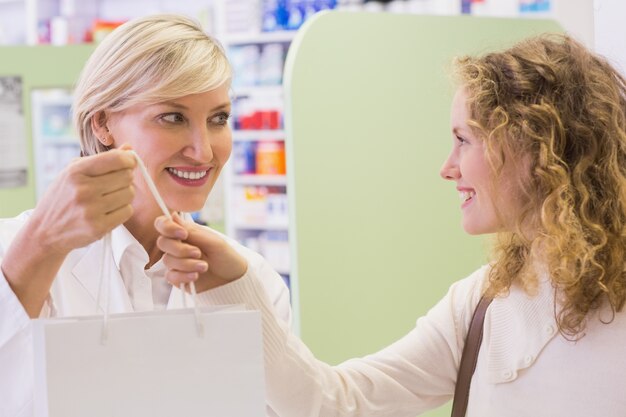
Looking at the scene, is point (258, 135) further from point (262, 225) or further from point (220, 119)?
point (220, 119)

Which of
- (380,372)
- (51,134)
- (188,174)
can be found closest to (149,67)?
(188,174)

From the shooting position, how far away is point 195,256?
1.35 m

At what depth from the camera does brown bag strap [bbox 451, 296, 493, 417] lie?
1.81m

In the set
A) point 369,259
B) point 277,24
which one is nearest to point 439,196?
point 369,259

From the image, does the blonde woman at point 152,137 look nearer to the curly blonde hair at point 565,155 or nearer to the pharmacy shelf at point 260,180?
the curly blonde hair at point 565,155

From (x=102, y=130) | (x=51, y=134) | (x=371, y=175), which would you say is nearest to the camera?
(x=102, y=130)

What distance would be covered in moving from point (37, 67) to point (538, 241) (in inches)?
195

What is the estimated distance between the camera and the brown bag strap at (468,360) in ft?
5.93

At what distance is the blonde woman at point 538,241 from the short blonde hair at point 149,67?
0.46 meters

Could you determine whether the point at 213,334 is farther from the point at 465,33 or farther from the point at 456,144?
the point at 465,33

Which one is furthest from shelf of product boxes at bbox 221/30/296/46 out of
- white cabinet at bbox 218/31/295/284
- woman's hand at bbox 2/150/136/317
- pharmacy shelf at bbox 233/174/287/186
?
woman's hand at bbox 2/150/136/317

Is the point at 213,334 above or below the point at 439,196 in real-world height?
above

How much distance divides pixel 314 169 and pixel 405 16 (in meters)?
0.71

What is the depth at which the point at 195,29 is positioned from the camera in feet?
6.13
